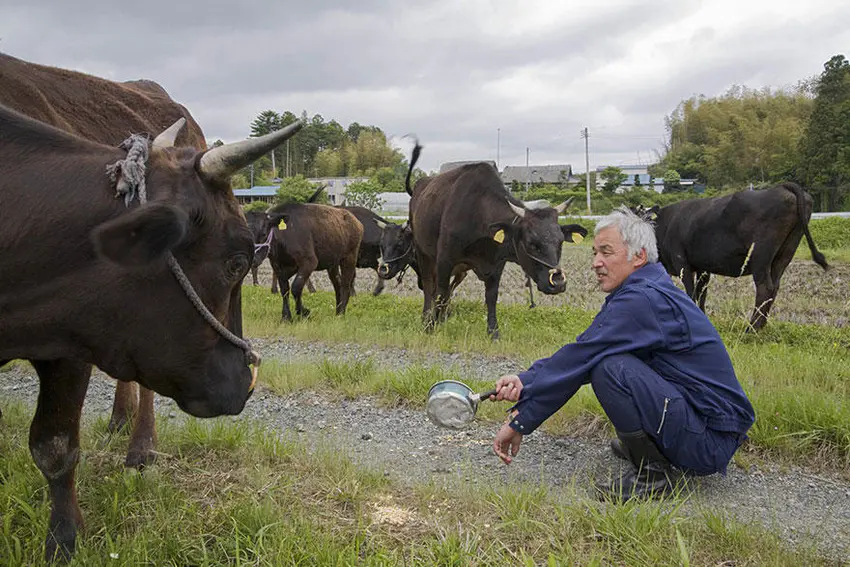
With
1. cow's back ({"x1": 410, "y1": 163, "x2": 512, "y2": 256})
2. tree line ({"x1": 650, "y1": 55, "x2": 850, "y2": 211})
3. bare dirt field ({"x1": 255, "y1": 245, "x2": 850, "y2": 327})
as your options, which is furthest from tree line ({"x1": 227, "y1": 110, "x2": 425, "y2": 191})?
cow's back ({"x1": 410, "y1": 163, "x2": 512, "y2": 256})

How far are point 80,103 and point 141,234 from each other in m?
1.89

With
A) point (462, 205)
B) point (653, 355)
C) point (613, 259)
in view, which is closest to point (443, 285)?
point (462, 205)

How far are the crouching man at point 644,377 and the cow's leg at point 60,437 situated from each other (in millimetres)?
1960

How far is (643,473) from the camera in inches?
131

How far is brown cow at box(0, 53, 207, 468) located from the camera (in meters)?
2.97

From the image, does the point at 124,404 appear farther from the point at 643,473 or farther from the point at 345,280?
the point at 345,280

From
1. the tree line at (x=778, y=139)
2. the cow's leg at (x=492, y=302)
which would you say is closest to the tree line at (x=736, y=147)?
the tree line at (x=778, y=139)

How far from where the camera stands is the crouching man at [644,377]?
3.02m

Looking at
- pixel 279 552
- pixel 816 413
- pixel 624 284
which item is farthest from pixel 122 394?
pixel 816 413

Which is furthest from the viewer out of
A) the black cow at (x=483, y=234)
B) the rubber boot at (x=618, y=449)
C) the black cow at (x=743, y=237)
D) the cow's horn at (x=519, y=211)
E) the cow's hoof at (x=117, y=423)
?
the black cow at (x=743, y=237)

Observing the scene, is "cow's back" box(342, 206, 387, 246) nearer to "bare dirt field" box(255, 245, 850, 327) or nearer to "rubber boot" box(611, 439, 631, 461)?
"bare dirt field" box(255, 245, 850, 327)

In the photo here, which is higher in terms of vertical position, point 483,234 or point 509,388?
point 483,234

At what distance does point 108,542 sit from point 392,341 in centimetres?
491

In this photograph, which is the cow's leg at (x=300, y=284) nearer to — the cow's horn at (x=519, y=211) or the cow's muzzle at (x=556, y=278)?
the cow's horn at (x=519, y=211)
